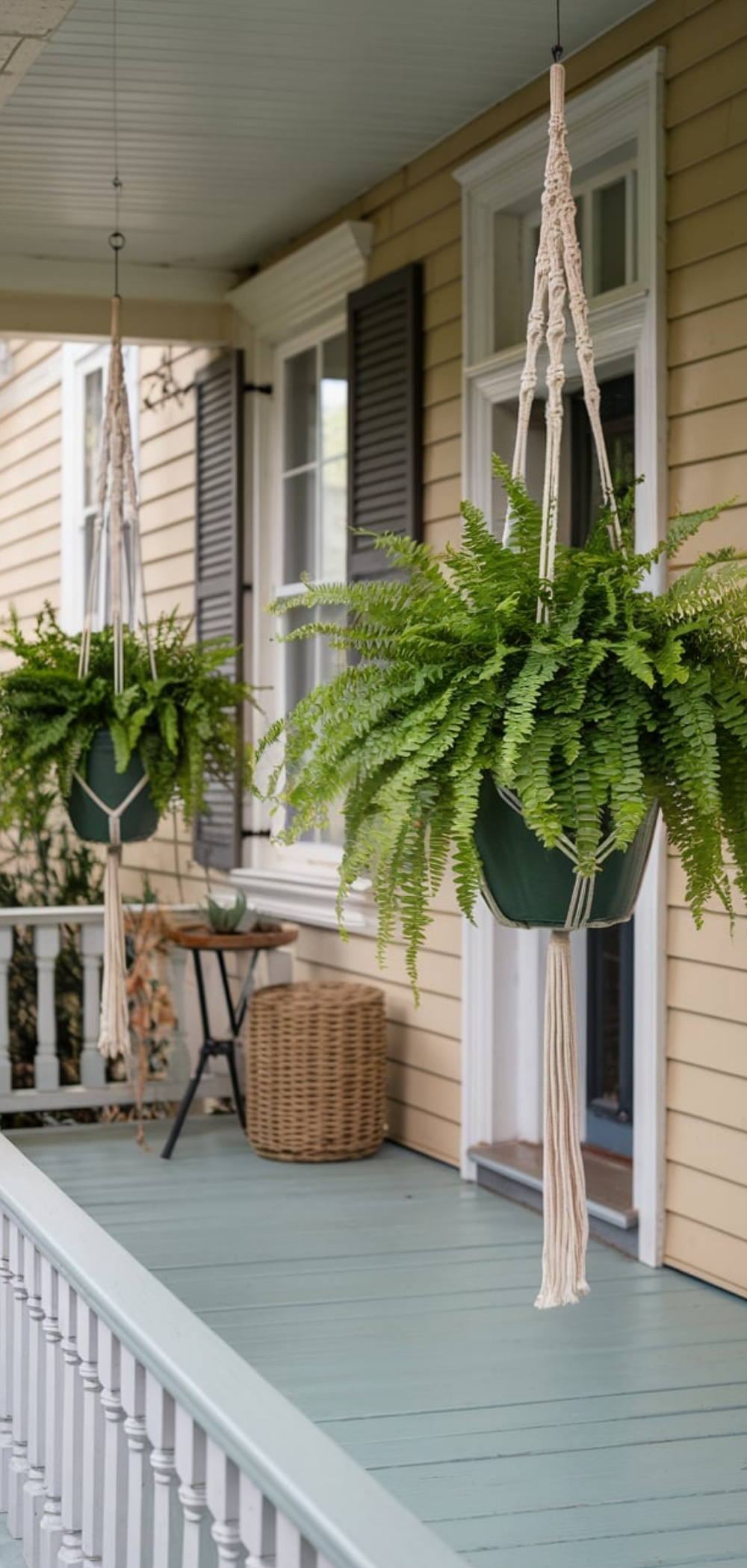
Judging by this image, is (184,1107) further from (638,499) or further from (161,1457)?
(161,1457)

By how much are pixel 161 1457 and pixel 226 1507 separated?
27 centimetres

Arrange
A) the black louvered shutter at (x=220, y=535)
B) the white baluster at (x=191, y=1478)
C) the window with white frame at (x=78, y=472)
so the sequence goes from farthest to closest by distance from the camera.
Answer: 1. the window with white frame at (x=78, y=472)
2. the black louvered shutter at (x=220, y=535)
3. the white baluster at (x=191, y=1478)

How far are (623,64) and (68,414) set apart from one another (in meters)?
5.15

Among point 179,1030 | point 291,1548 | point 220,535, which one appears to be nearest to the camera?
point 291,1548

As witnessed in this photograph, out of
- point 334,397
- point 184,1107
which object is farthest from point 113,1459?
point 334,397

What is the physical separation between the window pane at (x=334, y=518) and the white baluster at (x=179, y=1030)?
4.59 feet

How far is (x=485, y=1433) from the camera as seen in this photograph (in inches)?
127

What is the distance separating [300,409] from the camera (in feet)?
21.7

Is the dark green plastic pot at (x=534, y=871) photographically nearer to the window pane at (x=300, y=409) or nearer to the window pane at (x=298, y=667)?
the window pane at (x=298, y=667)

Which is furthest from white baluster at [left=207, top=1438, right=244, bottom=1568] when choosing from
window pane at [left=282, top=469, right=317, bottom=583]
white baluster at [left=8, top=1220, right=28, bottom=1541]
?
window pane at [left=282, top=469, right=317, bottom=583]

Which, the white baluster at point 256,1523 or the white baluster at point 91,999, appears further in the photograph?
the white baluster at point 91,999

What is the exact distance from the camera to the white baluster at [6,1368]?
300cm

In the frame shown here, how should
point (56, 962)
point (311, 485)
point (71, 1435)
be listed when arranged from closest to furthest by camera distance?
point (71, 1435) < point (311, 485) < point (56, 962)

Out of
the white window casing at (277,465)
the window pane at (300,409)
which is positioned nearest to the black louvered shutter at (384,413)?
the white window casing at (277,465)
